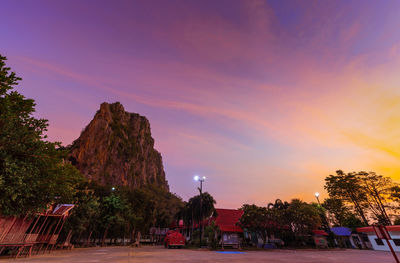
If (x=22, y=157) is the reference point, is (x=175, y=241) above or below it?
below

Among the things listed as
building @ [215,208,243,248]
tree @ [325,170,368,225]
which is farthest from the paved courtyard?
tree @ [325,170,368,225]

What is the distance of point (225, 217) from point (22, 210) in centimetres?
3089

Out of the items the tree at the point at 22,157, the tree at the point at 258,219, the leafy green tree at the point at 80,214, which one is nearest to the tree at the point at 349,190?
the tree at the point at 258,219

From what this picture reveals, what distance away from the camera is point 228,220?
3634 cm

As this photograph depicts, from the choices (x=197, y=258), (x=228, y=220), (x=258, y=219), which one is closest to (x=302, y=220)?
(x=258, y=219)

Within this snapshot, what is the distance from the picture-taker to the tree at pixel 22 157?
12664 millimetres

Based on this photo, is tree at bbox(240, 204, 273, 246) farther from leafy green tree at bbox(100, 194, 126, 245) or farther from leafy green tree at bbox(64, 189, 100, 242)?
leafy green tree at bbox(64, 189, 100, 242)

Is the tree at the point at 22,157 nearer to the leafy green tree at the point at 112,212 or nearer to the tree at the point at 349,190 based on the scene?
the leafy green tree at the point at 112,212

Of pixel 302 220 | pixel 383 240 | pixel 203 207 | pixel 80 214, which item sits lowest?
pixel 383 240

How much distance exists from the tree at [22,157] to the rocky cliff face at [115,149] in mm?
51130

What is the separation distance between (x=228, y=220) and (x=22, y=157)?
3235cm

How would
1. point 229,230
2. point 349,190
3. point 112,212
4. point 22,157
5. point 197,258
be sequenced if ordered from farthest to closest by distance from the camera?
point 349,190 < point 112,212 < point 229,230 < point 197,258 < point 22,157

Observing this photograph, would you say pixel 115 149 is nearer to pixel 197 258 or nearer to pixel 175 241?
pixel 175 241

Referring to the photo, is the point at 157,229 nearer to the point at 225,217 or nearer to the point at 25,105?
the point at 225,217
